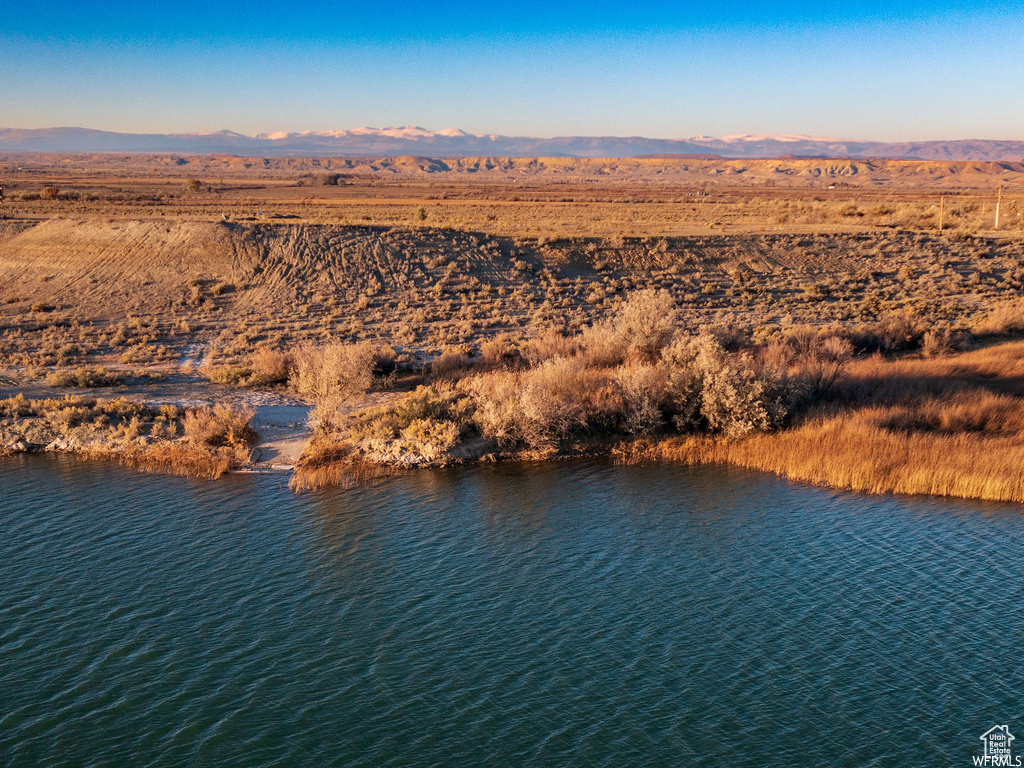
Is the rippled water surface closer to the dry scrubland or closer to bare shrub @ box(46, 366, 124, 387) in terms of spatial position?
the dry scrubland

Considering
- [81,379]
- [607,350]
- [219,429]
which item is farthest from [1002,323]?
[81,379]

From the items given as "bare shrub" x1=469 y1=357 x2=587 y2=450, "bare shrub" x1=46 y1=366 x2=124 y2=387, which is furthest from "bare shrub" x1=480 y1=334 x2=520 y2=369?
"bare shrub" x1=46 y1=366 x2=124 y2=387

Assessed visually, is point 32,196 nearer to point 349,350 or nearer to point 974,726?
point 349,350

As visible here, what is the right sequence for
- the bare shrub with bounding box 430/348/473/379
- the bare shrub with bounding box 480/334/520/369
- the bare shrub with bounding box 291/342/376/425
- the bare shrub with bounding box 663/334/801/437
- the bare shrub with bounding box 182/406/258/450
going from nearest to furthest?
1. the bare shrub with bounding box 182/406/258/450
2. the bare shrub with bounding box 663/334/801/437
3. the bare shrub with bounding box 291/342/376/425
4. the bare shrub with bounding box 430/348/473/379
5. the bare shrub with bounding box 480/334/520/369

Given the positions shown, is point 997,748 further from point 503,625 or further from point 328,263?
point 328,263

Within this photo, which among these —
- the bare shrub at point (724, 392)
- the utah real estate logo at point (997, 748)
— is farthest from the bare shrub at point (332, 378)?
the utah real estate logo at point (997, 748)

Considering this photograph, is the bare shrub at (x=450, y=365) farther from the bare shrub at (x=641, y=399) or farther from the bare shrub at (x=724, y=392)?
the bare shrub at (x=724, y=392)

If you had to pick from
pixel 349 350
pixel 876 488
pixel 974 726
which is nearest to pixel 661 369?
pixel 876 488
